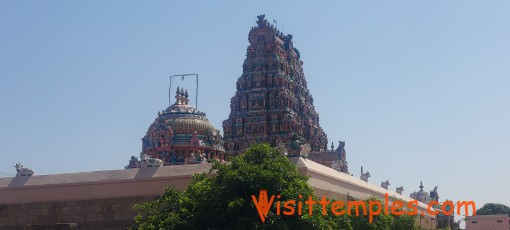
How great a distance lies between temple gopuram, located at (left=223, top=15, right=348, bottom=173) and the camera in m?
63.7

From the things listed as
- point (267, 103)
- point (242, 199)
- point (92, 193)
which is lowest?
point (242, 199)

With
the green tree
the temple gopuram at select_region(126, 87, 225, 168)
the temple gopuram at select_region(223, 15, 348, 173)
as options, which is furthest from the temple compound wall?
the green tree

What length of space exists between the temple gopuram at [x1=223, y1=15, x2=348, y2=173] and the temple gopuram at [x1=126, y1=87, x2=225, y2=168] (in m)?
2.67

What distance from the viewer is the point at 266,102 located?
65000mm

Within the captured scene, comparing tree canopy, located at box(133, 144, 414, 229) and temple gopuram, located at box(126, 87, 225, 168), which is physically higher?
temple gopuram, located at box(126, 87, 225, 168)

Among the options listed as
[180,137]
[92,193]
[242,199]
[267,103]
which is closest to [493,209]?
[267,103]

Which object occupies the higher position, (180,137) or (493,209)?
(180,137)

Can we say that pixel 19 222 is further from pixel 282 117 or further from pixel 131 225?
pixel 282 117

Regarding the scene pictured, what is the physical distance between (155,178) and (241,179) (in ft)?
20.5

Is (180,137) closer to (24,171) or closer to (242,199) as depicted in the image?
(24,171)

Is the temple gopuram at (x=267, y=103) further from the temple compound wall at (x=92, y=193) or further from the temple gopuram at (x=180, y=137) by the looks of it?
the temple compound wall at (x=92, y=193)

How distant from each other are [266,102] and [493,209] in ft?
170

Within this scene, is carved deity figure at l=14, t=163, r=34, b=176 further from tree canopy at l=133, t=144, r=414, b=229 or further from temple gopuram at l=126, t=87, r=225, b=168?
temple gopuram at l=126, t=87, r=225, b=168

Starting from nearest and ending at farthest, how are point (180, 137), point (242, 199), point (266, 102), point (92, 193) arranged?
point (242, 199) → point (92, 193) → point (180, 137) → point (266, 102)
